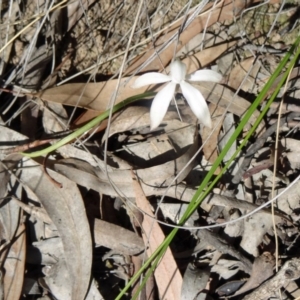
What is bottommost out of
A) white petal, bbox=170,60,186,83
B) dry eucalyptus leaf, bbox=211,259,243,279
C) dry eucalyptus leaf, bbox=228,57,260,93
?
dry eucalyptus leaf, bbox=211,259,243,279

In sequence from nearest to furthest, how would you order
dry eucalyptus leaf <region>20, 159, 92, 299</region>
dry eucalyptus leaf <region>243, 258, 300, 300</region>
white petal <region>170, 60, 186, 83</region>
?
white petal <region>170, 60, 186, 83</region> → dry eucalyptus leaf <region>243, 258, 300, 300</region> → dry eucalyptus leaf <region>20, 159, 92, 299</region>

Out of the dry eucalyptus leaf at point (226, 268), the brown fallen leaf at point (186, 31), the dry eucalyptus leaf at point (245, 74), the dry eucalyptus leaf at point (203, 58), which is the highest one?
the brown fallen leaf at point (186, 31)

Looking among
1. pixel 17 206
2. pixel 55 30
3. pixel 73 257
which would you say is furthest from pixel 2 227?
pixel 55 30

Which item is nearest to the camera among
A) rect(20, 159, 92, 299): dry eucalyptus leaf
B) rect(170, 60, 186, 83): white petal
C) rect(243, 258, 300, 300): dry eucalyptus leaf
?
rect(170, 60, 186, 83): white petal

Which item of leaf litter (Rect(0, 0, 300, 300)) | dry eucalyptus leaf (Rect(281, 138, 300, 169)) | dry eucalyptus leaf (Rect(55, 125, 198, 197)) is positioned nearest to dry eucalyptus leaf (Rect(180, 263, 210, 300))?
leaf litter (Rect(0, 0, 300, 300))

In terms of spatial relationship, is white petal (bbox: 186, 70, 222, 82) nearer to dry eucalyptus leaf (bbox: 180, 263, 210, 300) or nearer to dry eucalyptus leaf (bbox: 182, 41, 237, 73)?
dry eucalyptus leaf (bbox: 182, 41, 237, 73)

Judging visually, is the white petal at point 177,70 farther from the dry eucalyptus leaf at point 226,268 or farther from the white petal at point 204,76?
the dry eucalyptus leaf at point 226,268

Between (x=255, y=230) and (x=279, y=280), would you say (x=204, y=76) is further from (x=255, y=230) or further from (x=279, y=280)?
(x=279, y=280)

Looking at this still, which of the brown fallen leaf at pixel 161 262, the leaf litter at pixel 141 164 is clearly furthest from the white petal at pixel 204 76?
the brown fallen leaf at pixel 161 262
